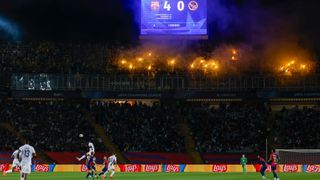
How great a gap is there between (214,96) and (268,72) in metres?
6.86

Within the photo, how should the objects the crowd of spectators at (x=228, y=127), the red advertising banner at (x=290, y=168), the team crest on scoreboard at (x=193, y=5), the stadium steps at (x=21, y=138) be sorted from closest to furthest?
the red advertising banner at (x=290, y=168)
the stadium steps at (x=21, y=138)
the crowd of spectators at (x=228, y=127)
the team crest on scoreboard at (x=193, y=5)

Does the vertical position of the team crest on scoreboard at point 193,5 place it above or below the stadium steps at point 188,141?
above

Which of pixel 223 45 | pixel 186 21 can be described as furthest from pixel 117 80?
pixel 223 45

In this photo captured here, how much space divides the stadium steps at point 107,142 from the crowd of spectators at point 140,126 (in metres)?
0.46

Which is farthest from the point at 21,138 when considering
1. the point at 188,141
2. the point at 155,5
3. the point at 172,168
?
the point at 155,5

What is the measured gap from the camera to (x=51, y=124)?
213 feet

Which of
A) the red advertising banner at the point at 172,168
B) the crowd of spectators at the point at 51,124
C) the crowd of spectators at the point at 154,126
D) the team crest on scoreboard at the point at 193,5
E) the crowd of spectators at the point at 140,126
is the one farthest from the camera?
the team crest on scoreboard at the point at 193,5

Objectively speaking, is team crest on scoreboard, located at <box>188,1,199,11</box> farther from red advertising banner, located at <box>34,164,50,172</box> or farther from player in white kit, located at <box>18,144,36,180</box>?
player in white kit, located at <box>18,144,36,180</box>

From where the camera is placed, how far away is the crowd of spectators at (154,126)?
2479 inches

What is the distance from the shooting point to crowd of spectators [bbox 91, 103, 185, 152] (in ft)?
207

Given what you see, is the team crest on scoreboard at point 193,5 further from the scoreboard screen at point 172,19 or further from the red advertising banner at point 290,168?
the red advertising banner at point 290,168

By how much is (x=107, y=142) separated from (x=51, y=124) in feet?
21.4

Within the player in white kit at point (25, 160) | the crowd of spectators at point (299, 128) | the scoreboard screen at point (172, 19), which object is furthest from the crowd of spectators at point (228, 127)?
the player in white kit at point (25, 160)

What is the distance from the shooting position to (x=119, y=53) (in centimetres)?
7262
